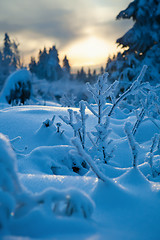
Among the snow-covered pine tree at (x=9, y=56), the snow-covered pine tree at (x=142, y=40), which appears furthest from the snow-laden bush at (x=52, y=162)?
the snow-covered pine tree at (x=9, y=56)

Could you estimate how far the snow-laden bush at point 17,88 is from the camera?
1472 cm

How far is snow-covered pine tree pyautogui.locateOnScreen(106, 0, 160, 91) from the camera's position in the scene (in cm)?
997

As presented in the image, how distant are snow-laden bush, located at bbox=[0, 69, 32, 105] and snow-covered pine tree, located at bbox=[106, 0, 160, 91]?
9.44 meters

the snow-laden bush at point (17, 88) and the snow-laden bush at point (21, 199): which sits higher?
the snow-laden bush at point (17, 88)

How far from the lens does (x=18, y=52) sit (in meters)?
38.5

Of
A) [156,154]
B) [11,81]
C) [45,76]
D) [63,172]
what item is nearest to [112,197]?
[63,172]

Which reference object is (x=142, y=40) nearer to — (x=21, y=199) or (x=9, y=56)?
(x=21, y=199)

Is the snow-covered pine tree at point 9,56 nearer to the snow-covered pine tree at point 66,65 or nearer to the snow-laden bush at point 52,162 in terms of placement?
the snow-covered pine tree at point 66,65

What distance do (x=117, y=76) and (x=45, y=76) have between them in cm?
4031

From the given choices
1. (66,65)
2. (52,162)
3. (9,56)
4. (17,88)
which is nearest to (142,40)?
(52,162)

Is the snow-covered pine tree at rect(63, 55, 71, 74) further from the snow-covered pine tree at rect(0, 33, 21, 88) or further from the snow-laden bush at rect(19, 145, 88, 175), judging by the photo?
the snow-laden bush at rect(19, 145, 88, 175)

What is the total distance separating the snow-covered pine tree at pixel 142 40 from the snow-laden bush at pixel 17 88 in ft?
31.0

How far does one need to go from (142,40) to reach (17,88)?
36.8 ft

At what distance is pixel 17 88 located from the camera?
15.3 meters
